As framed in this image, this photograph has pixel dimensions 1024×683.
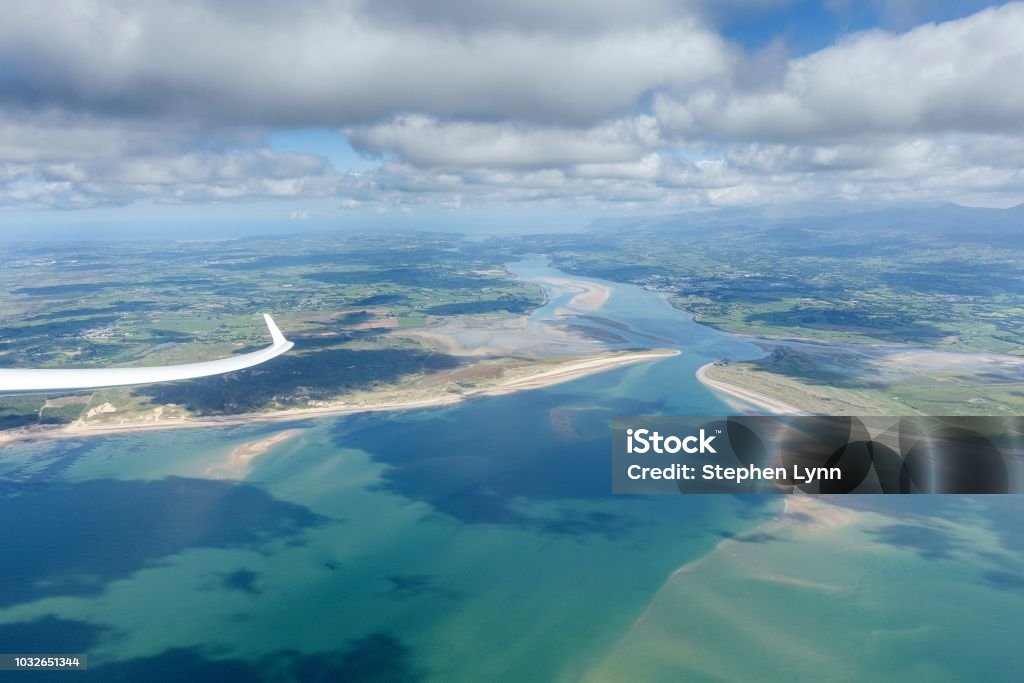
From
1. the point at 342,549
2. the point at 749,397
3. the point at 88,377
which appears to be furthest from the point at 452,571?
the point at 749,397

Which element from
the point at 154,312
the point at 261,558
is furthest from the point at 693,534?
the point at 154,312

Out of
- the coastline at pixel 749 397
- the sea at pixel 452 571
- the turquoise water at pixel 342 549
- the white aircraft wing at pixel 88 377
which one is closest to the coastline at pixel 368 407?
the turquoise water at pixel 342 549

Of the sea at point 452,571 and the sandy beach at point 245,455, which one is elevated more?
the sandy beach at point 245,455

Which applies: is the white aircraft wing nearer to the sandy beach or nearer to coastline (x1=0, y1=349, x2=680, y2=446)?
the sandy beach

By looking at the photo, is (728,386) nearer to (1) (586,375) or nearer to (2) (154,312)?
(1) (586,375)

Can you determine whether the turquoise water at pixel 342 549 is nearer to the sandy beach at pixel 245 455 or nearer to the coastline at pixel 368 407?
the sandy beach at pixel 245 455
